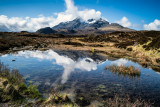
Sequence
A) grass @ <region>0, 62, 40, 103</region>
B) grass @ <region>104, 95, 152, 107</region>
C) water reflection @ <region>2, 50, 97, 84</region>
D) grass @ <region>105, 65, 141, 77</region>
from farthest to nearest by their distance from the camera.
A: grass @ <region>105, 65, 141, 77</region> → water reflection @ <region>2, 50, 97, 84</region> → grass @ <region>0, 62, 40, 103</region> → grass @ <region>104, 95, 152, 107</region>

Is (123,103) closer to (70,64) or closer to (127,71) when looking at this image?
(127,71)

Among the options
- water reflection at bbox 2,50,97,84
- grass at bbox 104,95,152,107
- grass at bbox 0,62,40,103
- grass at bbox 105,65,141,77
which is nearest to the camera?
grass at bbox 104,95,152,107

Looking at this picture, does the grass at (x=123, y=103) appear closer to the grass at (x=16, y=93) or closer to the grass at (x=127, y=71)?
the grass at (x=16, y=93)

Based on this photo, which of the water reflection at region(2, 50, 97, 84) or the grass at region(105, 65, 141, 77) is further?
the grass at region(105, 65, 141, 77)

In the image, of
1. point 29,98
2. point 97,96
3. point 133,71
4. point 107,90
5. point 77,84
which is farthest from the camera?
point 133,71

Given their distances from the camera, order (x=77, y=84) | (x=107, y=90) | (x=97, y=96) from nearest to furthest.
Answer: (x=97, y=96) → (x=107, y=90) → (x=77, y=84)

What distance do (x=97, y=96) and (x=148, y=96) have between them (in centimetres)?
486

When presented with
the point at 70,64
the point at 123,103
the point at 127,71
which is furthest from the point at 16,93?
the point at 127,71

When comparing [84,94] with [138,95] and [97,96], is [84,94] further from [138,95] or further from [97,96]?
[138,95]

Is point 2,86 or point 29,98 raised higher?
point 2,86

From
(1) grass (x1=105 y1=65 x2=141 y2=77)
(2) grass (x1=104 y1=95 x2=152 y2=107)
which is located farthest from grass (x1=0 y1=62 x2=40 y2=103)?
(1) grass (x1=105 y1=65 x2=141 y2=77)

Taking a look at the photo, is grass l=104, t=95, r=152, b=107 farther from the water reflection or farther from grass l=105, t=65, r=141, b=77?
grass l=105, t=65, r=141, b=77

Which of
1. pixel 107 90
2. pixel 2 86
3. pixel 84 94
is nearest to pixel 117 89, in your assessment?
pixel 107 90

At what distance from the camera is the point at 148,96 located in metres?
10.9
